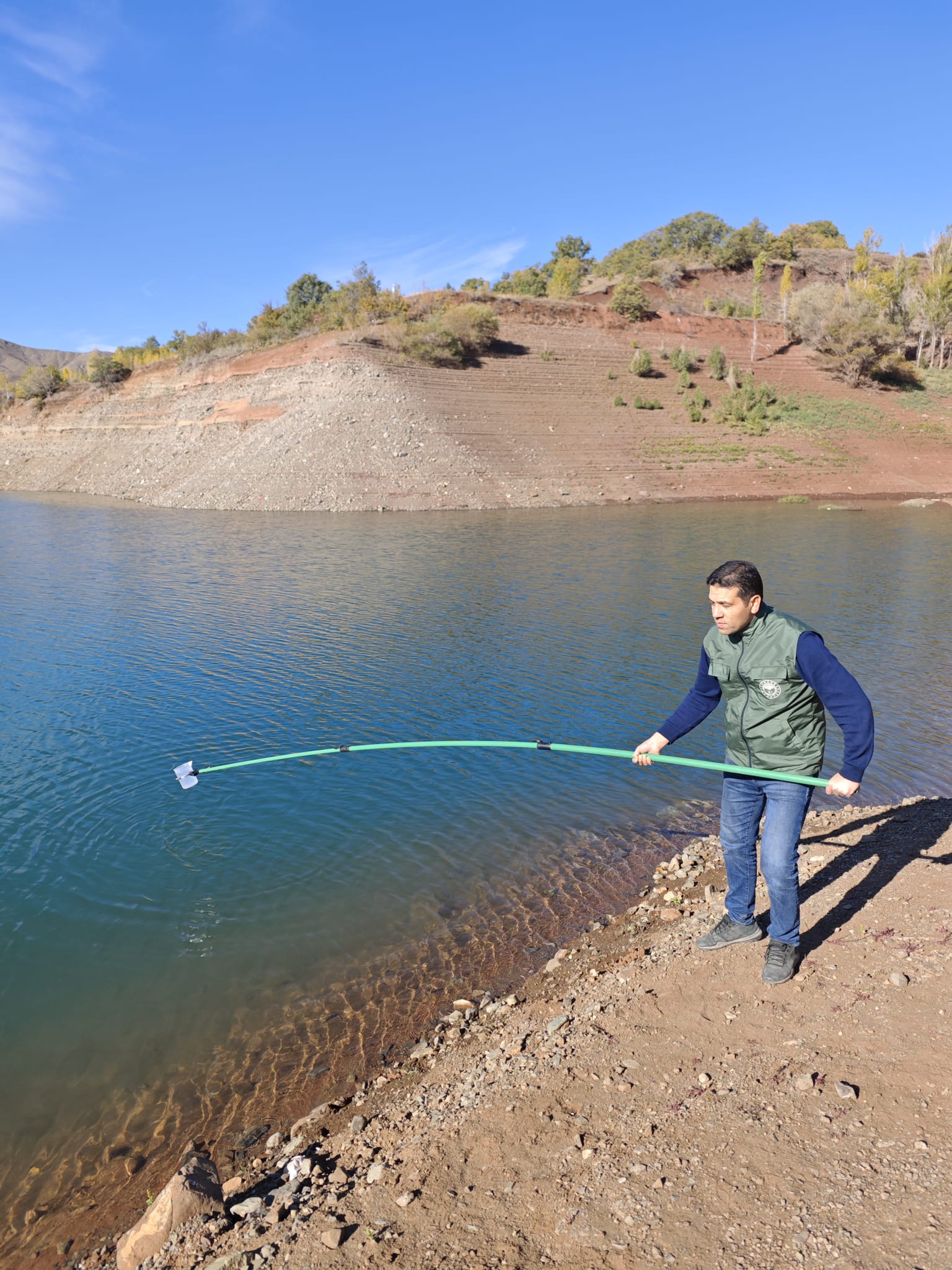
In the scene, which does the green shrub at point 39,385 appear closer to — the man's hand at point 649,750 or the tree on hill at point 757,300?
the tree on hill at point 757,300

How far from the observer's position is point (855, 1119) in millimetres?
3633

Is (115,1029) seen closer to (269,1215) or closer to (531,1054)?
(269,1215)

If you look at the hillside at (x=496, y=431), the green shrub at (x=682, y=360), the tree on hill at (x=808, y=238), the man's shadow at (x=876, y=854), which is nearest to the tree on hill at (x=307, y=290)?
the hillside at (x=496, y=431)

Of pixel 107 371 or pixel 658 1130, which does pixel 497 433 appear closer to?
pixel 107 371

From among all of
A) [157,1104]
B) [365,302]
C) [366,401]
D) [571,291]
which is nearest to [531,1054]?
[157,1104]

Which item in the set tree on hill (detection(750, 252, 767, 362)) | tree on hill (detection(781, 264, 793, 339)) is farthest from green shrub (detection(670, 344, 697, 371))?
tree on hill (detection(781, 264, 793, 339))

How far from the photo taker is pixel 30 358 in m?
177

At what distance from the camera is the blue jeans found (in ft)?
15.8

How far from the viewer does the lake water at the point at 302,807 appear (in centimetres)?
540

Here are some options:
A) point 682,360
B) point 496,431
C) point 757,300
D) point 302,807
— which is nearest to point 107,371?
point 496,431

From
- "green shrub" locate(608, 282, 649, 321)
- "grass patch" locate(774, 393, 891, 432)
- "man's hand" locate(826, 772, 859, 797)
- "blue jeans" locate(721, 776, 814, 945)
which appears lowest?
"blue jeans" locate(721, 776, 814, 945)

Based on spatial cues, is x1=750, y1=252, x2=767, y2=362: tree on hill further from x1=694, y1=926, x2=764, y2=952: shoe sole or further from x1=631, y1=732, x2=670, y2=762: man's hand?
x1=694, y1=926, x2=764, y2=952: shoe sole

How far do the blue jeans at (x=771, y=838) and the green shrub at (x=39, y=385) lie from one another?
75.5m

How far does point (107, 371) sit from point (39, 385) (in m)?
7.90
